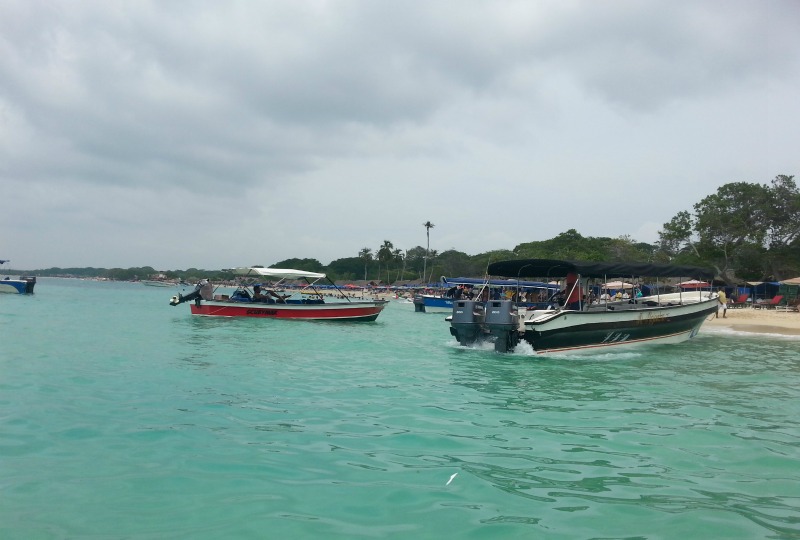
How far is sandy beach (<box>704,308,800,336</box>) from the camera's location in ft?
82.3

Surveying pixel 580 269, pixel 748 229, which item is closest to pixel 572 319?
pixel 580 269

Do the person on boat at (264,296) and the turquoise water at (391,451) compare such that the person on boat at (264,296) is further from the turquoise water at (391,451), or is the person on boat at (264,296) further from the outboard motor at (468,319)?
the turquoise water at (391,451)

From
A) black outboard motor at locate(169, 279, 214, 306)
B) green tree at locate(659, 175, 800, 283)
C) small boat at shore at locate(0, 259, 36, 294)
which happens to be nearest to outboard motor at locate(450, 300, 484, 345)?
black outboard motor at locate(169, 279, 214, 306)

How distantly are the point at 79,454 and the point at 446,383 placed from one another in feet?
20.6

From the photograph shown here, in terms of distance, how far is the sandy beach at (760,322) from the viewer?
2509 centimetres

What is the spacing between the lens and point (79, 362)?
12.5m

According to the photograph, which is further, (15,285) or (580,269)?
(15,285)

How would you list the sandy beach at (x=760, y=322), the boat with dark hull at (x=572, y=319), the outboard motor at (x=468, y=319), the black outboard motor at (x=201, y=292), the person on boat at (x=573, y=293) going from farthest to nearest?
the black outboard motor at (x=201, y=292)
the sandy beach at (x=760, y=322)
the person on boat at (x=573, y=293)
the outboard motor at (x=468, y=319)
the boat with dark hull at (x=572, y=319)

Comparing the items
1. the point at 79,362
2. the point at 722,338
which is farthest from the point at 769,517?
the point at 722,338

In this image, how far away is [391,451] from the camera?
20.0 ft

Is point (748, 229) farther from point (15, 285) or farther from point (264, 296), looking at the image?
point (15, 285)

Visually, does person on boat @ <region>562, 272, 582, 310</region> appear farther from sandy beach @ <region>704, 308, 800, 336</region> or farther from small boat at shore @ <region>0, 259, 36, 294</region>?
small boat at shore @ <region>0, 259, 36, 294</region>

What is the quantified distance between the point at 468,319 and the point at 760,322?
20.9m

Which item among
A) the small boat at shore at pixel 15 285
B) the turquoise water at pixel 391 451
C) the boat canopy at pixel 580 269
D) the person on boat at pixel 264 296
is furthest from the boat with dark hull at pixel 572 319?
the small boat at shore at pixel 15 285
